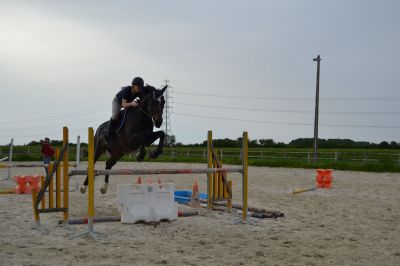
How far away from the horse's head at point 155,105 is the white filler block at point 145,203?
1.41m

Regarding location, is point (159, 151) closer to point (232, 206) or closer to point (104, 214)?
point (104, 214)

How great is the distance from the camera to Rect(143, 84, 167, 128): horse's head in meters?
6.38

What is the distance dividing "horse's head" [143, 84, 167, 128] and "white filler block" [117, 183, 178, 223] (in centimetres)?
141

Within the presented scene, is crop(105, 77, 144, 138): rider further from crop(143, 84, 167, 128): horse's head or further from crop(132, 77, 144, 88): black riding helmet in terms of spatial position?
crop(143, 84, 167, 128): horse's head

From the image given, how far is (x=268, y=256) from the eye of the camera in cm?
504

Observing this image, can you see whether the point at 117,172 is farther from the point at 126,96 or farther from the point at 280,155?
the point at 280,155

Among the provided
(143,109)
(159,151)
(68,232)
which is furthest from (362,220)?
(68,232)

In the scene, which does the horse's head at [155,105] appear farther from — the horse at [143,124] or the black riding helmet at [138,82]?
the black riding helmet at [138,82]

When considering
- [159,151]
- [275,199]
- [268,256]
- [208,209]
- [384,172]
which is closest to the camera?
[268,256]

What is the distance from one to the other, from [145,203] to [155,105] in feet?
6.09

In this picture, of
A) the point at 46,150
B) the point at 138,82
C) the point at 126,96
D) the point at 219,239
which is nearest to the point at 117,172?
the point at 126,96

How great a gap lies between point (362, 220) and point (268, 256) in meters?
3.41

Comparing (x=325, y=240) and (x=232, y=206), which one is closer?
(x=325, y=240)

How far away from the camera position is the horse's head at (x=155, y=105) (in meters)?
6.38
